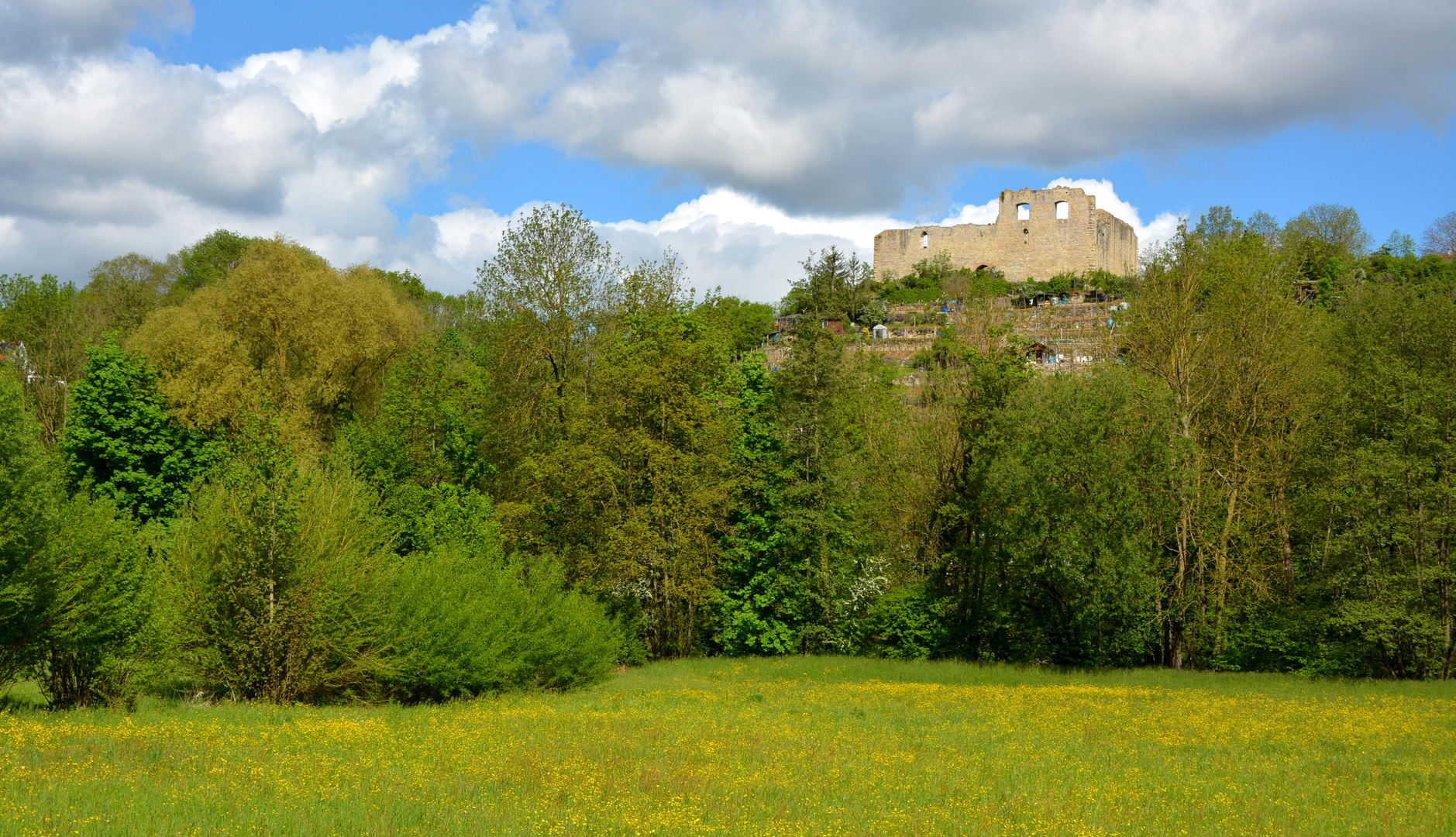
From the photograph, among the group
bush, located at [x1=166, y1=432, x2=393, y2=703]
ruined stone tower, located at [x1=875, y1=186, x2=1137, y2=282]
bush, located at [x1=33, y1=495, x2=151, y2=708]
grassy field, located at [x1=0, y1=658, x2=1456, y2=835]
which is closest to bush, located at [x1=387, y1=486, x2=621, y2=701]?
grassy field, located at [x1=0, y1=658, x2=1456, y2=835]

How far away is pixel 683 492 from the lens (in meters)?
33.0

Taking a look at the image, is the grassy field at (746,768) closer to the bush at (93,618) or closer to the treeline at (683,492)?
the bush at (93,618)

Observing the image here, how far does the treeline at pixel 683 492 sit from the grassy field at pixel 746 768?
232cm

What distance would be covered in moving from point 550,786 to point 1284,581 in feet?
88.6

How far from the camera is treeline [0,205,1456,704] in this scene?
2034cm

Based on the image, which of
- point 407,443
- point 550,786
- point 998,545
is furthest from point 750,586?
point 550,786

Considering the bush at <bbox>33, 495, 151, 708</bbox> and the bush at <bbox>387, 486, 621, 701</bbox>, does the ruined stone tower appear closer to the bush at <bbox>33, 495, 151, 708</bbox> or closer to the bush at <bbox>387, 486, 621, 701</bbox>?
the bush at <bbox>387, 486, 621, 701</bbox>

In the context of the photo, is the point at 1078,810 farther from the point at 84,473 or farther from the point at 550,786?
the point at 84,473

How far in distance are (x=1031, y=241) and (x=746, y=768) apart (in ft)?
331

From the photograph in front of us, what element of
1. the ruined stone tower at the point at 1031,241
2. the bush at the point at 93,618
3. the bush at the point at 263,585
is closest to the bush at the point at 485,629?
the bush at the point at 263,585

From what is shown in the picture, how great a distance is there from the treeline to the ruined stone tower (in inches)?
2662

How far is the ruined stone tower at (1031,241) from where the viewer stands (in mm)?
105062

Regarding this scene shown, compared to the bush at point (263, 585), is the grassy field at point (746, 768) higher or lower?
lower

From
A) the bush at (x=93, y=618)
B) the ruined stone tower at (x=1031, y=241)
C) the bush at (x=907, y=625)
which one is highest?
the ruined stone tower at (x=1031, y=241)
